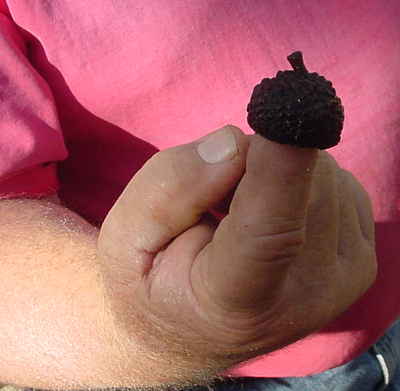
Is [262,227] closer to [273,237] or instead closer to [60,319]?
[273,237]

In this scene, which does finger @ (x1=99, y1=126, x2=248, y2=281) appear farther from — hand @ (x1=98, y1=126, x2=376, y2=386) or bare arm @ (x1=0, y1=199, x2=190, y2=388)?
bare arm @ (x1=0, y1=199, x2=190, y2=388)

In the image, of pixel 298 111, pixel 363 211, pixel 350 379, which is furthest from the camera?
pixel 350 379

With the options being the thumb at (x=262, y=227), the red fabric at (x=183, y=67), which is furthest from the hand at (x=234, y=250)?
the red fabric at (x=183, y=67)

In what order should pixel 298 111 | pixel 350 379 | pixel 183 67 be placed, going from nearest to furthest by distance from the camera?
pixel 298 111 < pixel 183 67 < pixel 350 379

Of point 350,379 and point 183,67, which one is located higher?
point 183,67

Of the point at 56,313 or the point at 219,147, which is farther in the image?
the point at 56,313

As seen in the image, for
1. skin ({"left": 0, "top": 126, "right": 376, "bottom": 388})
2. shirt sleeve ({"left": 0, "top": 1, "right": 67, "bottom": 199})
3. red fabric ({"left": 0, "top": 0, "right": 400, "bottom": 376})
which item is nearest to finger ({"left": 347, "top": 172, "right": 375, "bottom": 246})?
skin ({"left": 0, "top": 126, "right": 376, "bottom": 388})

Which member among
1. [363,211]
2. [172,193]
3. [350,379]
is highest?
[172,193]

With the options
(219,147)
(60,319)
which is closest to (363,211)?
(219,147)
